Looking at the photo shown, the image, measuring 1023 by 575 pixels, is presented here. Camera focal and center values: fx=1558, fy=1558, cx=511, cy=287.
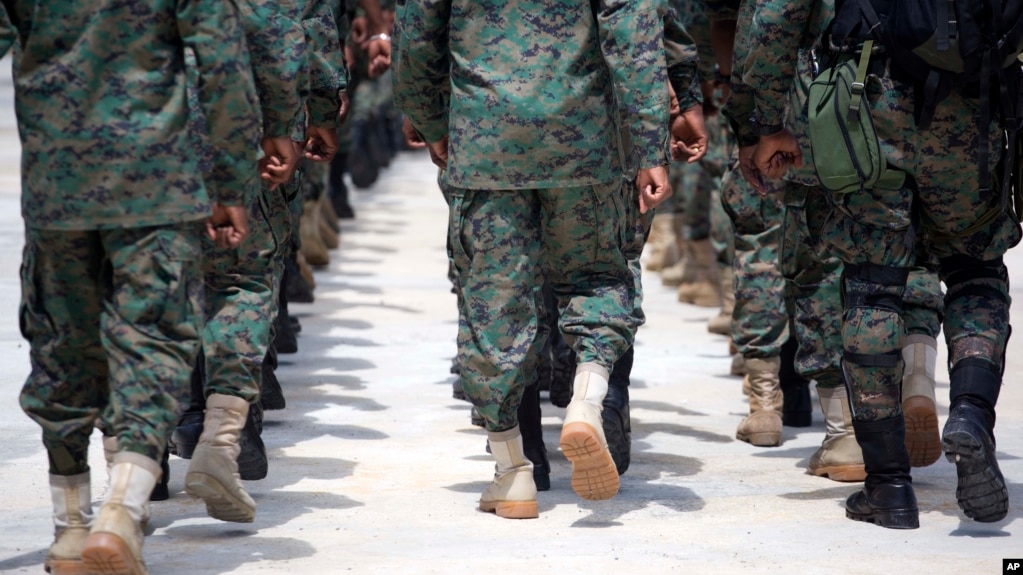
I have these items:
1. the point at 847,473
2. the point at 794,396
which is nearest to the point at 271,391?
the point at 794,396

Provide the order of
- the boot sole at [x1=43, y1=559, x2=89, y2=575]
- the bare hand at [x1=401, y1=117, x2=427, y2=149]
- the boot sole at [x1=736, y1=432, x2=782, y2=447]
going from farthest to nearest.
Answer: the boot sole at [x1=736, y1=432, x2=782, y2=447] < the bare hand at [x1=401, y1=117, x2=427, y2=149] < the boot sole at [x1=43, y1=559, x2=89, y2=575]

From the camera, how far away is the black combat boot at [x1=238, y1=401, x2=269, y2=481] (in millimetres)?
5617

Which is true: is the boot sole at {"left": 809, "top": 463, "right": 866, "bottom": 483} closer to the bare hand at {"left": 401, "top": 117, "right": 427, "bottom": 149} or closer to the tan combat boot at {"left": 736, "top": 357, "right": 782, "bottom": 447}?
the tan combat boot at {"left": 736, "top": 357, "right": 782, "bottom": 447}

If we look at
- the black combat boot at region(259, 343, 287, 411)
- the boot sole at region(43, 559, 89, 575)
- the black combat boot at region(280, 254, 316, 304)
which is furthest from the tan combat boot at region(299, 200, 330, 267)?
the boot sole at region(43, 559, 89, 575)

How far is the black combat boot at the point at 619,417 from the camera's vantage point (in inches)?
232

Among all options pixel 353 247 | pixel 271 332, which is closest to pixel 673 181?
pixel 353 247

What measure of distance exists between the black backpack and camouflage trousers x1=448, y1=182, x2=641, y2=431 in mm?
999

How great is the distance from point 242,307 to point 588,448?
1.23m

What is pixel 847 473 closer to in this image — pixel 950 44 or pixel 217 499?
pixel 950 44

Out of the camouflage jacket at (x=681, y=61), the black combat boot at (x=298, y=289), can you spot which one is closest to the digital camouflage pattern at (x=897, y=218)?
the camouflage jacket at (x=681, y=61)

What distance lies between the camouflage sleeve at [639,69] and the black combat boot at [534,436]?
39.1 inches

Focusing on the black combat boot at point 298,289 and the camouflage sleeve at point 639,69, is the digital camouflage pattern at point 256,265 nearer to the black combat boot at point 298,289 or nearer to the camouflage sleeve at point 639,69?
the camouflage sleeve at point 639,69

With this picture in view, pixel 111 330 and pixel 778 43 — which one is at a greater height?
pixel 778 43

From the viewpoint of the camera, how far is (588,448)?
190 inches
